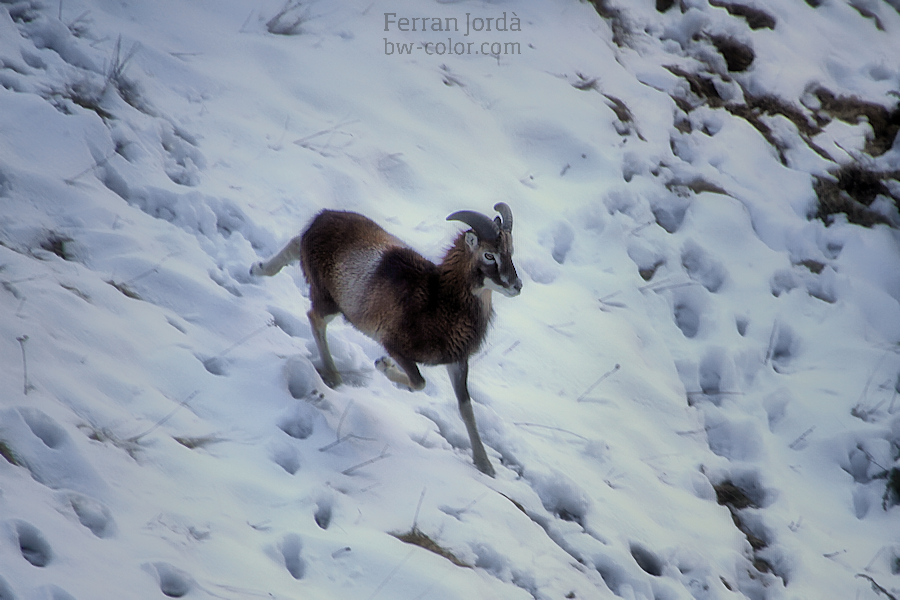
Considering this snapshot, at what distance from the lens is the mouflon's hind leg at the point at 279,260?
15.4 feet

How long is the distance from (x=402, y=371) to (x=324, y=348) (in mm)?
498

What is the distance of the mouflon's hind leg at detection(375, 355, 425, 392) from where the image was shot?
437cm

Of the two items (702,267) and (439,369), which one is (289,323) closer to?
(439,369)

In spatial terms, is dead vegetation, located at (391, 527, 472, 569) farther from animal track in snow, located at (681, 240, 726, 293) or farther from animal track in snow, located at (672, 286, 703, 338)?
animal track in snow, located at (681, 240, 726, 293)

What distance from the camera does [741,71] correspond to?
8516 millimetres

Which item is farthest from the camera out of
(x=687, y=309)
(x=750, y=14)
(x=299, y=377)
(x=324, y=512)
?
(x=750, y=14)

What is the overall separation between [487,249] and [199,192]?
212 cm

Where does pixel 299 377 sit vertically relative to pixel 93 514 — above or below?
below

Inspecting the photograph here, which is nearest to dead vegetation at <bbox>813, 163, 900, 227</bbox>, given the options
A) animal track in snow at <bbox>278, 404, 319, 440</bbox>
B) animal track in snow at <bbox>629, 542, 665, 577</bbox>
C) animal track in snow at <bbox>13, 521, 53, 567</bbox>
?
animal track in snow at <bbox>629, 542, 665, 577</bbox>

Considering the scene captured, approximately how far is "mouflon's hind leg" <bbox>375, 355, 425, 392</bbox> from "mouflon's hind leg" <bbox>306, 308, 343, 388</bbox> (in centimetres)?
27

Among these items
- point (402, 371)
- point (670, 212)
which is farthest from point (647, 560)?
point (670, 212)

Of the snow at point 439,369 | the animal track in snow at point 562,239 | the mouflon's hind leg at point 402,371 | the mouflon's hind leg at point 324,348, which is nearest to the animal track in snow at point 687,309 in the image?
the snow at point 439,369

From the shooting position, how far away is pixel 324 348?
4.59 meters

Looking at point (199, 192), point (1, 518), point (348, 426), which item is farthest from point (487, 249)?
point (1, 518)
